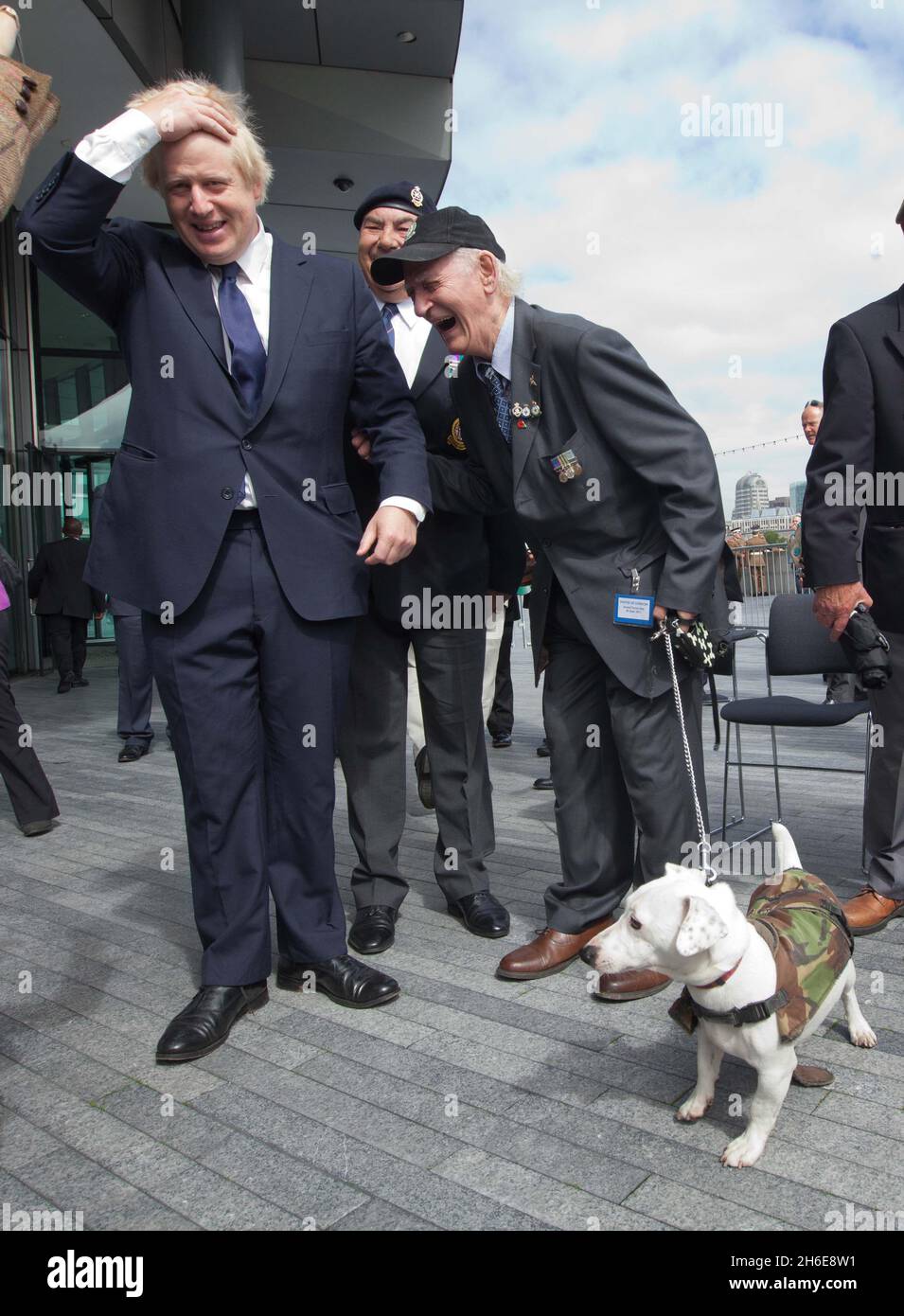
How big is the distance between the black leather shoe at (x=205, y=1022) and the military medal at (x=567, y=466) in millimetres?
1625

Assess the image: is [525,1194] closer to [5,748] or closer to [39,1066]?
[39,1066]

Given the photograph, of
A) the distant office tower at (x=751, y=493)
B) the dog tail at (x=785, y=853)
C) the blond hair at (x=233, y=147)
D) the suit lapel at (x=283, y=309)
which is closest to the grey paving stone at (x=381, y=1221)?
the dog tail at (x=785, y=853)

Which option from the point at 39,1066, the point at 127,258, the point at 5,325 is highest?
the point at 5,325

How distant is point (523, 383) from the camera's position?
2.94 meters

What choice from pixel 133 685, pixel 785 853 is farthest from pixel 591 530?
pixel 133 685

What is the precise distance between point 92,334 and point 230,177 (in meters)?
15.7

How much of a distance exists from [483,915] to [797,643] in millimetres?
2250

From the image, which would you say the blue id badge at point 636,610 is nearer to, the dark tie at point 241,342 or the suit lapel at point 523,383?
the suit lapel at point 523,383

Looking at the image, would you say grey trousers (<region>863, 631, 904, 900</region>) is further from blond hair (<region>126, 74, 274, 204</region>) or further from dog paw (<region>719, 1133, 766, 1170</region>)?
blond hair (<region>126, 74, 274, 204</region>)

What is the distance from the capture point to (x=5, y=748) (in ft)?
17.6

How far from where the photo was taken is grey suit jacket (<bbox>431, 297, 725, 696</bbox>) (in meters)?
2.80

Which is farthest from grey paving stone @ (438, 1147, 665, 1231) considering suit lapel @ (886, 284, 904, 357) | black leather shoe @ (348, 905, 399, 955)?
suit lapel @ (886, 284, 904, 357)

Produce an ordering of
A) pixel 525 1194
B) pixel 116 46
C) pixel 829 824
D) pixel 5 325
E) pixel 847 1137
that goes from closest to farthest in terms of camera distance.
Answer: pixel 525 1194 → pixel 847 1137 → pixel 829 824 → pixel 116 46 → pixel 5 325

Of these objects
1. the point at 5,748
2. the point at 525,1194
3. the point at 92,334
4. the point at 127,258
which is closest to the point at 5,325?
the point at 92,334
